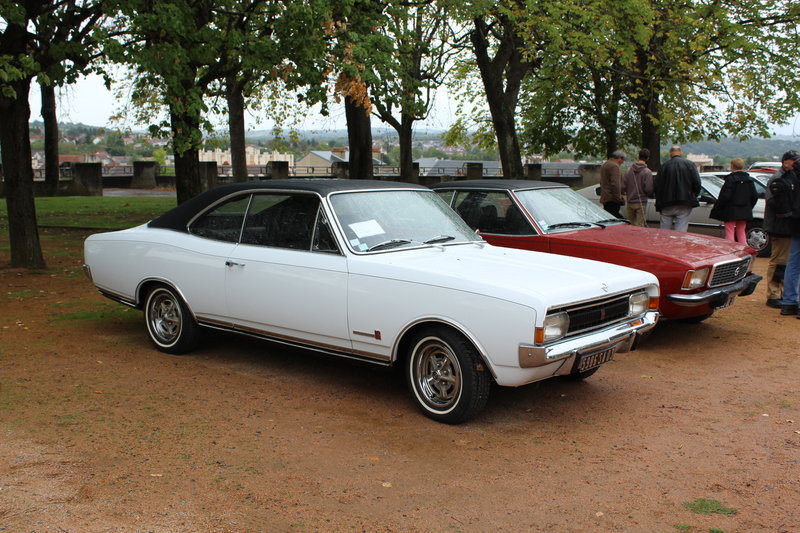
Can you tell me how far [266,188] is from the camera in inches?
269

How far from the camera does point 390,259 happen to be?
5.85 meters

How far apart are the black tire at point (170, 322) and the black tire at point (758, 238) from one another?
11085mm

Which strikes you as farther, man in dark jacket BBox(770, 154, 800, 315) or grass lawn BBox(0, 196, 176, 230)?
grass lawn BBox(0, 196, 176, 230)

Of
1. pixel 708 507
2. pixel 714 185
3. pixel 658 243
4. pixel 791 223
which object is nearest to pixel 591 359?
pixel 708 507

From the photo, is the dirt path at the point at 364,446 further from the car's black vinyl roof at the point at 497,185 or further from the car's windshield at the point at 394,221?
the car's black vinyl roof at the point at 497,185

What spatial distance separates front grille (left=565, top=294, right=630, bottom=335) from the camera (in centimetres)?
542

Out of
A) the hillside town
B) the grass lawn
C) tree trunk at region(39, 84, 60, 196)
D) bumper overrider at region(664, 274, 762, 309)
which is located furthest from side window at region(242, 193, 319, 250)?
tree trunk at region(39, 84, 60, 196)

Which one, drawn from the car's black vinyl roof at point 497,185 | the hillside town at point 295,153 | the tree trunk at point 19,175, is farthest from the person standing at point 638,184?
the tree trunk at point 19,175

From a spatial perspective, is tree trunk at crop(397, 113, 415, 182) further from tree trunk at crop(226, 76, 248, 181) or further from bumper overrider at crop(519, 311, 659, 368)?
bumper overrider at crop(519, 311, 659, 368)

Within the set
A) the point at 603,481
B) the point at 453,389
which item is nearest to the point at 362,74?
the point at 453,389

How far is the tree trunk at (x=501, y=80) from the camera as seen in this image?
21531 millimetres

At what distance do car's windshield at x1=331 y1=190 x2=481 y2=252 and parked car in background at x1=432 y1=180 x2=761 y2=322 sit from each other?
1.97 m

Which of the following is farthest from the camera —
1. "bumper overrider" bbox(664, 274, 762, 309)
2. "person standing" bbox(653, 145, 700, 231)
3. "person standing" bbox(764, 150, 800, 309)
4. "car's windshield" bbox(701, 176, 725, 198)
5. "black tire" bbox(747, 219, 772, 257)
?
"car's windshield" bbox(701, 176, 725, 198)

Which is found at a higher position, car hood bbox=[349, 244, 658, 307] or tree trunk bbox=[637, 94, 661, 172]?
tree trunk bbox=[637, 94, 661, 172]
